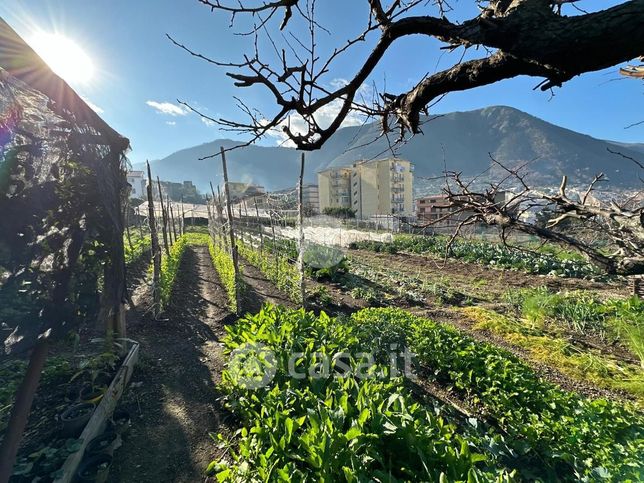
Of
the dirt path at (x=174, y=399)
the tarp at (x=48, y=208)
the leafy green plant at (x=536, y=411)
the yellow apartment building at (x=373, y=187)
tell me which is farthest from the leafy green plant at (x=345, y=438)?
the yellow apartment building at (x=373, y=187)

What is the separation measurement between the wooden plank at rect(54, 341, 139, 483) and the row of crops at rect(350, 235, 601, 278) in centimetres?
893

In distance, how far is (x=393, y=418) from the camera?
2100 mm

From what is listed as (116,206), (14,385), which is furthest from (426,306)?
(14,385)

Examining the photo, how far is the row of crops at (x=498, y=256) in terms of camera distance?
41.5 feet

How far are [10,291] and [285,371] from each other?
2.30 metres

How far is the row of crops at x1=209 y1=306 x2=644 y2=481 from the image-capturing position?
6.25ft

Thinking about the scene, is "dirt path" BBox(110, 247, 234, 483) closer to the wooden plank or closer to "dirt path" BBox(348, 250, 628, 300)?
the wooden plank

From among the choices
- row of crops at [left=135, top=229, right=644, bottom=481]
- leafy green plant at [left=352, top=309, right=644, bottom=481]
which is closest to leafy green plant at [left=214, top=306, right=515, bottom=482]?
row of crops at [left=135, top=229, right=644, bottom=481]

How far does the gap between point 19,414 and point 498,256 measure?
17539 mm

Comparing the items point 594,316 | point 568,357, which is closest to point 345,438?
point 568,357

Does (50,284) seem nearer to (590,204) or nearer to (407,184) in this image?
(590,204)

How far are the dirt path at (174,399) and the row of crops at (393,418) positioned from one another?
1.81ft

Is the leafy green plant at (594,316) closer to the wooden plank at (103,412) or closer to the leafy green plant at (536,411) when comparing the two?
the leafy green plant at (536,411)

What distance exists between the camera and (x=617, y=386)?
4.77m
